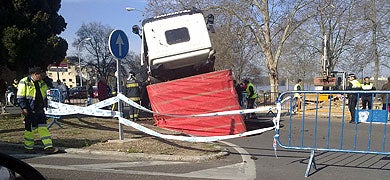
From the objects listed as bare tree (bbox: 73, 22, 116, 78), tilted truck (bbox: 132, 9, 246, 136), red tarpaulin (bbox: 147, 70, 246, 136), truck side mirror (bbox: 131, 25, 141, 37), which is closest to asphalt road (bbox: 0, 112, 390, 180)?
red tarpaulin (bbox: 147, 70, 246, 136)

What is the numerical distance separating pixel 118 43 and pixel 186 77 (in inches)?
159

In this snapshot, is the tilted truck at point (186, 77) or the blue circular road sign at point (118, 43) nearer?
the blue circular road sign at point (118, 43)

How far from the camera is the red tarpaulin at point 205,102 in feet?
30.0

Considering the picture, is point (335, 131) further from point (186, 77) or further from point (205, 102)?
point (186, 77)

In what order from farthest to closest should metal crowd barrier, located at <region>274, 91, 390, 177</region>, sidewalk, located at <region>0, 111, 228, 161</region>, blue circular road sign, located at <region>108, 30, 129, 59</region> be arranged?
blue circular road sign, located at <region>108, 30, 129, 59</region>, sidewalk, located at <region>0, 111, 228, 161</region>, metal crowd barrier, located at <region>274, 91, 390, 177</region>

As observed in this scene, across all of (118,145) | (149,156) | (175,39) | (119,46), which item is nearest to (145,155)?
(149,156)

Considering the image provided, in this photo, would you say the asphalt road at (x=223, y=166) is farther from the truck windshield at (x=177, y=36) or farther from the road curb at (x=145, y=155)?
the truck windshield at (x=177, y=36)

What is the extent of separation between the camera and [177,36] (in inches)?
440

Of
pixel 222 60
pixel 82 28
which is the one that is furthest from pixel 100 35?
pixel 222 60

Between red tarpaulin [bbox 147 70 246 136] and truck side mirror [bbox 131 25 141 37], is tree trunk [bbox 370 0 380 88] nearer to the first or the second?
truck side mirror [bbox 131 25 141 37]

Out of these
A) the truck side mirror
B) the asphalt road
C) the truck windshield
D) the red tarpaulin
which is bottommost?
the asphalt road

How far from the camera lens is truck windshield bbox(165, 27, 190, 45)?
1112 cm

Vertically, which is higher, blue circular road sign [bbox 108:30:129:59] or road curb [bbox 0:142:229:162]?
blue circular road sign [bbox 108:30:129:59]

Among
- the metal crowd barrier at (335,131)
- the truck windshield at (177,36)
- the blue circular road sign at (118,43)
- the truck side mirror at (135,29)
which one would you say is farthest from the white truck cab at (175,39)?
the metal crowd barrier at (335,131)
